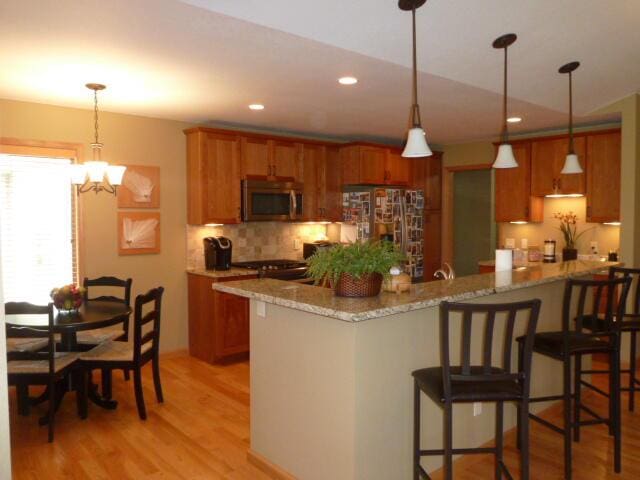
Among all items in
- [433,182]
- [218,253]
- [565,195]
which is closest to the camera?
[218,253]

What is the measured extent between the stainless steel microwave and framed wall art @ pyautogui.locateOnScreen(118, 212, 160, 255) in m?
0.90

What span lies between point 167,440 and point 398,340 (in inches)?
70.4

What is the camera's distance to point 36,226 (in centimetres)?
454

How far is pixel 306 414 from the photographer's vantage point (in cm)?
261

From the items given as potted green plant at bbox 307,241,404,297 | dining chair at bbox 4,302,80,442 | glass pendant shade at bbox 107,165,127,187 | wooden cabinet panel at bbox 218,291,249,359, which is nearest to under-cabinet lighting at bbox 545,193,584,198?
wooden cabinet panel at bbox 218,291,249,359

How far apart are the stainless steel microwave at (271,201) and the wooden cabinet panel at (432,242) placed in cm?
210

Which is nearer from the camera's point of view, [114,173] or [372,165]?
[114,173]

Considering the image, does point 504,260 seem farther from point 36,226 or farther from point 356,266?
point 36,226

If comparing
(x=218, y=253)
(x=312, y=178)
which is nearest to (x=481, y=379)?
(x=218, y=253)

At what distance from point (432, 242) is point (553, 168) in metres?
1.90

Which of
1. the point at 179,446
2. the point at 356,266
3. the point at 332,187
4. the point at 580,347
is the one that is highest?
the point at 332,187

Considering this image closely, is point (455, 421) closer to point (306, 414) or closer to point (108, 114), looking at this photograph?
point (306, 414)

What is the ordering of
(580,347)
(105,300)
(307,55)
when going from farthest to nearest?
(105,300)
(307,55)
(580,347)

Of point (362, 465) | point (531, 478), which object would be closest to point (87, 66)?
point (362, 465)
